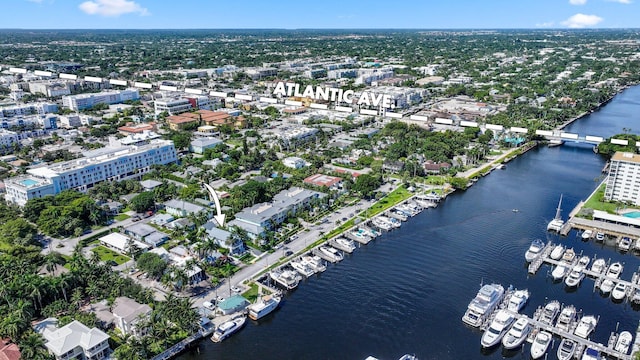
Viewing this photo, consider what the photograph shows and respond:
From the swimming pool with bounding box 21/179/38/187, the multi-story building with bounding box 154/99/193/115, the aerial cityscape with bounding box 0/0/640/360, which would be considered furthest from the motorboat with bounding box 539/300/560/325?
the multi-story building with bounding box 154/99/193/115

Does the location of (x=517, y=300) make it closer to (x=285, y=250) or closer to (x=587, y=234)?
(x=587, y=234)

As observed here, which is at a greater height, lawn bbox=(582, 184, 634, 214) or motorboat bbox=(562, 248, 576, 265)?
lawn bbox=(582, 184, 634, 214)

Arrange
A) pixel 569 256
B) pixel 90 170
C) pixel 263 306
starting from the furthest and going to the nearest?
pixel 90 170 → pixel 569 256 → pixel 263 306

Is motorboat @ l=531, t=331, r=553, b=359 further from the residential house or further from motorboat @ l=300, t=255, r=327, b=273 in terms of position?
the residential house

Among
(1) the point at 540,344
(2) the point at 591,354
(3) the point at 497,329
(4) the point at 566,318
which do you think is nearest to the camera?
(2) the point at 591,354

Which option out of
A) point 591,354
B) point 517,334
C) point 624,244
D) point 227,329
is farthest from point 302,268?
point 624,244

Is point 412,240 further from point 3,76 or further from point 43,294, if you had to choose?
point 3,76
